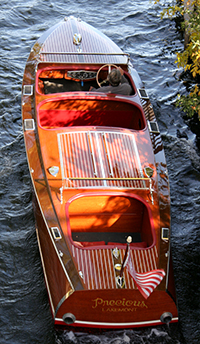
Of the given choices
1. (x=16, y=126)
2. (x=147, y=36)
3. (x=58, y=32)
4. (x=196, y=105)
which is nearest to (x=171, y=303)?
(x=196, y=105)

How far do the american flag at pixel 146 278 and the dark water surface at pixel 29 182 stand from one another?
95cm

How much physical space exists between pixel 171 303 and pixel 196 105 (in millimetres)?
3375

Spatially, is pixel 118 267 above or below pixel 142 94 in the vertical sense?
below

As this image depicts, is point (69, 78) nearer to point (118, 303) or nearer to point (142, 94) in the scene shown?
point (142, 94)

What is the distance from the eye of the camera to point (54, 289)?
4281 mm

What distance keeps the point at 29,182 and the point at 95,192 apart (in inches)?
81.2

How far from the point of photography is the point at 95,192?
466 cm

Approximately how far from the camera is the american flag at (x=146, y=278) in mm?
3834

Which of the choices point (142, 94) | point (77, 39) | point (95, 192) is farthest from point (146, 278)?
point (77, 39)

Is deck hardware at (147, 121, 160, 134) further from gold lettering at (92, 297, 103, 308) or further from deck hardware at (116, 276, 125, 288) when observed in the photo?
gold lettering at (92, 297, 103, 308)

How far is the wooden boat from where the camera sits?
405cm

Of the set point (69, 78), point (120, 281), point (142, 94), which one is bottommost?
point (120, 281)

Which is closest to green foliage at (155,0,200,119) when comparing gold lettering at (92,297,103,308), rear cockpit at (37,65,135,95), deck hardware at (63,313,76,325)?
rear cockpit at (37,65,135,95)

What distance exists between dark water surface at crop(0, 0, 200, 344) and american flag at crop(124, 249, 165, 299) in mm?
945
